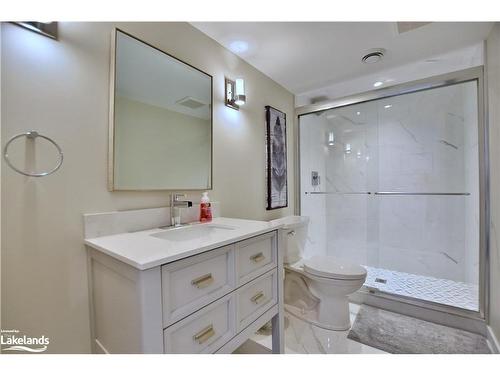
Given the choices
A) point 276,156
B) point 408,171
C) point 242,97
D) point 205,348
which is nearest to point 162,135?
point 242,97

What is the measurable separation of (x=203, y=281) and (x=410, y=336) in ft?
5.30

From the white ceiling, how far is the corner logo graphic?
1720 mm

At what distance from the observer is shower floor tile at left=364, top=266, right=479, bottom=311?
1.84 metres

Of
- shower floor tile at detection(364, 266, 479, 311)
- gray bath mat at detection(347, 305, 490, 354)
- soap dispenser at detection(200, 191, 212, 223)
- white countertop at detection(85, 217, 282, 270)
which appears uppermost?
soap dispenser at detection(200, 191, 212, 223)

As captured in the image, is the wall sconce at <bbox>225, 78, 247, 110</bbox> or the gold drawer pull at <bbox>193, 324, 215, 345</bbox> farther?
the wall sconce at <bbox>225, 78, 247, 110</bbox>

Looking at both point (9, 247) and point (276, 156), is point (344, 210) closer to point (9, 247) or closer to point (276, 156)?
point (276, 156)

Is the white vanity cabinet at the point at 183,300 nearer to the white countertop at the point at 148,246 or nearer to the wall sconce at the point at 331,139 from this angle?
the white countertop at the point at 148,246

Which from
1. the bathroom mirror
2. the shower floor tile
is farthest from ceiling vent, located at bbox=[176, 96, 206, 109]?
the shower floor tile

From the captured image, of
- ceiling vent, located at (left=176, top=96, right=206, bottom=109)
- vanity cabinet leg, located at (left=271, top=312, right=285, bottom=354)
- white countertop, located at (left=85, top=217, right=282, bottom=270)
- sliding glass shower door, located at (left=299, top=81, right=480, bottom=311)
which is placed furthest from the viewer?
sliding glass shower door, located at (left=299, top=81, right=480, bottom=311)

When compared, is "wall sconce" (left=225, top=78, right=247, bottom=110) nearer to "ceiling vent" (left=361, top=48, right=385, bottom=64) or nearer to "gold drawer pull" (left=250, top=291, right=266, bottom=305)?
"ceiling vent" (left=361, top=48, right=385, bottom=64)

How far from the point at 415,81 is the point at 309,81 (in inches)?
34.0

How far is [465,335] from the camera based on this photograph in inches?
62.4

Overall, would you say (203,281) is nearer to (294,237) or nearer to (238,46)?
(294,237)

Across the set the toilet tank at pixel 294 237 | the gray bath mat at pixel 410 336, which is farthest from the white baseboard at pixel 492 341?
the toilet tank at pixel 294 237
